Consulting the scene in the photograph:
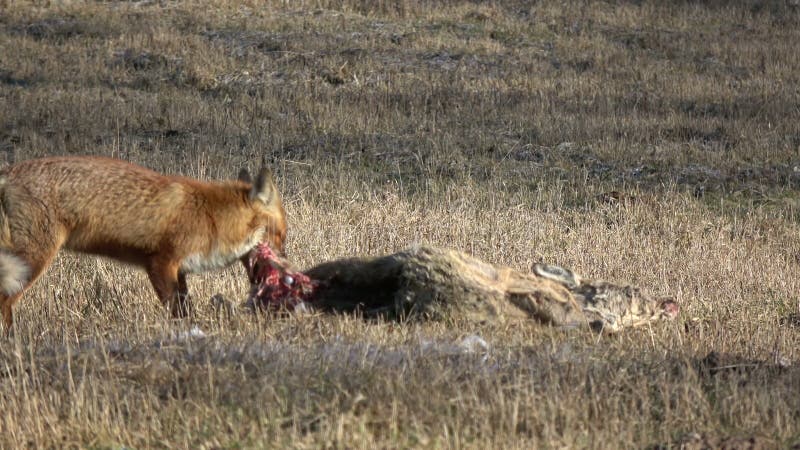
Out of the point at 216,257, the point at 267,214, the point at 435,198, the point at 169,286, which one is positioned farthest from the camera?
the point at 435,198

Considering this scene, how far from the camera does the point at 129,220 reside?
7.30 metres

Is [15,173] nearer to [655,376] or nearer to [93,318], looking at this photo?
[93,318]

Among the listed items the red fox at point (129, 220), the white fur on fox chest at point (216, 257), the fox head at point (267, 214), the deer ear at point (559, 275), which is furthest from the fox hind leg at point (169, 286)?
the deer ear at point (559, 275)

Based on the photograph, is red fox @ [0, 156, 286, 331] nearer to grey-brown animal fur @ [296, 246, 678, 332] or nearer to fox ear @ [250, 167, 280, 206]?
fox ear @ [250, 167, 280, 206]

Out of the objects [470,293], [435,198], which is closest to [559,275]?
[470,293]

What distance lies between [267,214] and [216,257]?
48cm

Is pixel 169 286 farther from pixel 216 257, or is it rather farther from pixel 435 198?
pixel 435 198

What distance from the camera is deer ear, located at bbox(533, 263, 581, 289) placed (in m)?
7.51

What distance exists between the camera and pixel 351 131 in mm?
16047

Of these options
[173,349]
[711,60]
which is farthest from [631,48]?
[173,349]

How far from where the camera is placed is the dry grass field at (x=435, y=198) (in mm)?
5023

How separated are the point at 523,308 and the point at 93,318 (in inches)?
114

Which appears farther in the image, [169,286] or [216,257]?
[216,257]

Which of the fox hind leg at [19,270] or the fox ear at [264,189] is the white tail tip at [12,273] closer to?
the fox hind leg at [19,270]
